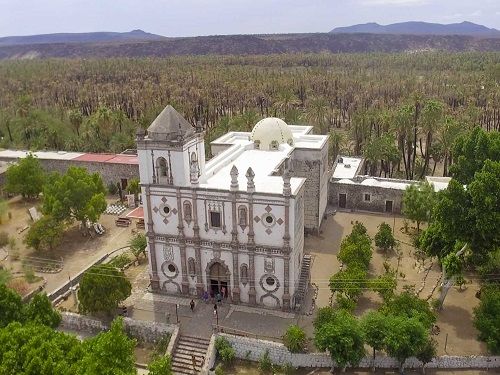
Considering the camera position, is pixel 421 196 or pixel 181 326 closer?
pixel 181 326

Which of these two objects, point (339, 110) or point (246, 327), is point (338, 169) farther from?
point (339, 110)

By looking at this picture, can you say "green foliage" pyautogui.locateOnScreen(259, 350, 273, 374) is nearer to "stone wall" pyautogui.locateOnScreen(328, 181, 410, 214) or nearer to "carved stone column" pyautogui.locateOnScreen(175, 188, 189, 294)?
"carved stone column" pyautogui.locateOnScreen(175, 188, 189, 294)

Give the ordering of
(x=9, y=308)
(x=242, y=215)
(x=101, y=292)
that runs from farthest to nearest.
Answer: (x=242, y=215), (x=101, y=292), (x=9, y=308)

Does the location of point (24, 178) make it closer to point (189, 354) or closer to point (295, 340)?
point (189, 354)

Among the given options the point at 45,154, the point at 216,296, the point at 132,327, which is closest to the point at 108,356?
the point at 132,327

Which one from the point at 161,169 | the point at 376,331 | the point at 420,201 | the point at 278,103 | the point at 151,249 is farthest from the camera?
the point at 278,103

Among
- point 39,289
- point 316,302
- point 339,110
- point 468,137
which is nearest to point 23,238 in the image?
point 39,289
